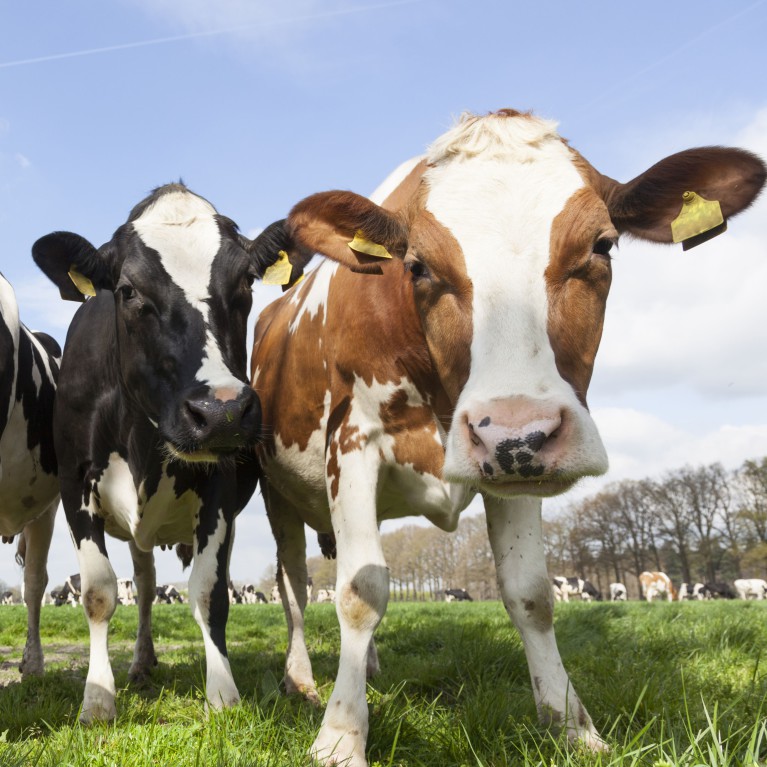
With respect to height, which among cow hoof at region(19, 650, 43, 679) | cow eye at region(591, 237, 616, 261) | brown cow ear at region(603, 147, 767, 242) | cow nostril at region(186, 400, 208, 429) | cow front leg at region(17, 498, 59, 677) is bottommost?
cow hoof at region(19, 650, 43, 679)

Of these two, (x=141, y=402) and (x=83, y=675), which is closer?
(x=141, y=402)

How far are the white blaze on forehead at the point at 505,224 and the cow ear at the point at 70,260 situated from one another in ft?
7.30

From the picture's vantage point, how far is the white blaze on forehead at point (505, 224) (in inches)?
111

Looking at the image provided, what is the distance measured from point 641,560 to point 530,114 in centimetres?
6698

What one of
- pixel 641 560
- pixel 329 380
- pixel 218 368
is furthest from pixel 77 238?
pixel 641 560

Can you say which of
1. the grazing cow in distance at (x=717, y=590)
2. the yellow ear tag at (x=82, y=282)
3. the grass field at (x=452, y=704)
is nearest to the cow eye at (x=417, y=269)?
the grass field at (x=452, y=704)

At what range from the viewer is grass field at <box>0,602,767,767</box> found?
111 inches

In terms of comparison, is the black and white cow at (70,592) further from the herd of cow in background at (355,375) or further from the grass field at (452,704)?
the herd of cow in background at (355,375)

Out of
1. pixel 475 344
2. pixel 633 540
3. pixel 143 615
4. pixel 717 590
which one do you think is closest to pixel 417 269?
pixel 475 344

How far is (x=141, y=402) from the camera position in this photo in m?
4.51

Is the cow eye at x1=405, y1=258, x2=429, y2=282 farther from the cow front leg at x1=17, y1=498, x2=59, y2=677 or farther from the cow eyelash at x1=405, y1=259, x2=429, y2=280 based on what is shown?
the cow front leg at x1=17, y1=498, x2=59, y2=677

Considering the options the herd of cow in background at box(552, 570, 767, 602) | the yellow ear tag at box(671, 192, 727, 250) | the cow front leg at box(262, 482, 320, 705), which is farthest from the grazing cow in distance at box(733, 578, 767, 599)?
the yellow ear tag at box(671, 192, 727, 250)

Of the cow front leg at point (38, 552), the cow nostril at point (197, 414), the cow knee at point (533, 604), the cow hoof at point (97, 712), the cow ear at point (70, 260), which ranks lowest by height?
the cow hoof at point (97, 712)

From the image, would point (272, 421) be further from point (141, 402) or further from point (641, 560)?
point (641, 560)
